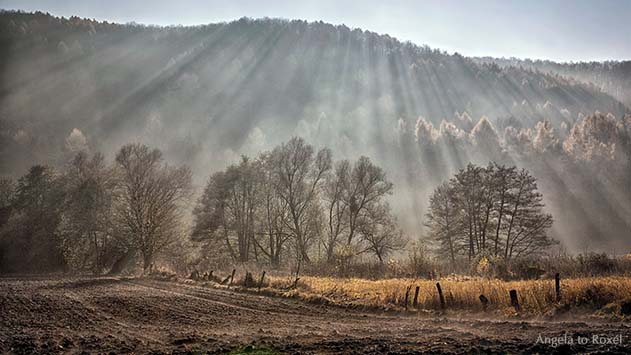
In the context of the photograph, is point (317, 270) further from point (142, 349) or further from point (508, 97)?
point (508, 97)

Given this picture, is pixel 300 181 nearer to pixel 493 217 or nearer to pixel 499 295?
pixel 493 217

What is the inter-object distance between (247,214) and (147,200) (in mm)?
12116

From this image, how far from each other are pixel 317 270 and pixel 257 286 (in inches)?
532

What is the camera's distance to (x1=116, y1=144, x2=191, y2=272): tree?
45.6 meters

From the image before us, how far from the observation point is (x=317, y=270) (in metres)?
40.6

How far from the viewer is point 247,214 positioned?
5216 centimetres

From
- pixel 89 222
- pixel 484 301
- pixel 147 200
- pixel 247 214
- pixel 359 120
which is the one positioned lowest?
pixel 484 301

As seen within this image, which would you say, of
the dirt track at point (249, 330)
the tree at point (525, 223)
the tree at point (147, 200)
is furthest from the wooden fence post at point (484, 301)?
the tree at point (147, 200)

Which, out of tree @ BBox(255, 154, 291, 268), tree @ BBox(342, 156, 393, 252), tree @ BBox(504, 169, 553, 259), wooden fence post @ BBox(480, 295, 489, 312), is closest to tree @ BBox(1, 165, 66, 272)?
tree @ BBox(255, 154, 291, 268)

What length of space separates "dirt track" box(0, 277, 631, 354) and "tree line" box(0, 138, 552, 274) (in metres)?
24.6

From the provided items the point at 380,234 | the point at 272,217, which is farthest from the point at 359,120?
the point at 380,234

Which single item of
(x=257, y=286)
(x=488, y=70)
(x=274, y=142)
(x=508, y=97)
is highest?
(x=488, y=70)

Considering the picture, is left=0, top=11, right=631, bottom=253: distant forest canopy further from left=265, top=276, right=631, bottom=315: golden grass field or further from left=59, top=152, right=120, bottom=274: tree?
left=265, top=276, right=631, bottom=315: golden grass field

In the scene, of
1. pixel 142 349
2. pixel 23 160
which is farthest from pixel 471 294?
pixel 23 160
